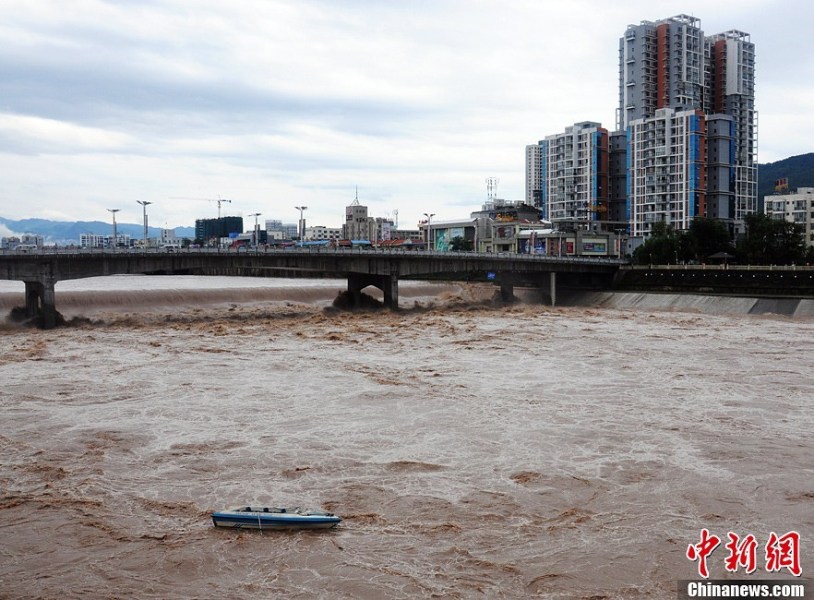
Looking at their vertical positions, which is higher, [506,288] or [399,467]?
[506,288]

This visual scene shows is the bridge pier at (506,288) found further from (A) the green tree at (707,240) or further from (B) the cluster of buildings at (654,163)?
(B) the cluster of buildings at (654,163)

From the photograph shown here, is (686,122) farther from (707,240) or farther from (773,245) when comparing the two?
(773,245)

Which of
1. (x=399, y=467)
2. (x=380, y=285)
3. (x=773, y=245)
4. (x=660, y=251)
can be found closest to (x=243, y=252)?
(x=380, y=285)

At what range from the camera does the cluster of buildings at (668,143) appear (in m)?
137

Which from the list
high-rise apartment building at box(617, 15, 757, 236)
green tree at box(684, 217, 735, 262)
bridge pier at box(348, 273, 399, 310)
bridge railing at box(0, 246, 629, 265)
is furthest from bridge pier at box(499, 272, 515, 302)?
high-rise apartment building at box(617, 15, 757, 236)

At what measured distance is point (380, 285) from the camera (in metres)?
87.1

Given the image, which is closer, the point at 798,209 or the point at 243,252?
the point at 243,252

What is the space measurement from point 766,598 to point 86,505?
50.1ft

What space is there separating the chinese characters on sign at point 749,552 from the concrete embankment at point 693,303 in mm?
61798

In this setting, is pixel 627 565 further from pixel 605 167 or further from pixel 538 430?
pixel 605 167

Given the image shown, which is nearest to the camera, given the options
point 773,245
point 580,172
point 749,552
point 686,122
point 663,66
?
point 749,552

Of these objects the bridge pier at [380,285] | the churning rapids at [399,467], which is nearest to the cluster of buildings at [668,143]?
the bridge pier at [380,285]

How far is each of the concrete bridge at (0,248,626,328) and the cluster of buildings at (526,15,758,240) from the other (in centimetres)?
4332

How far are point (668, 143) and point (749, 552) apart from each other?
131m
